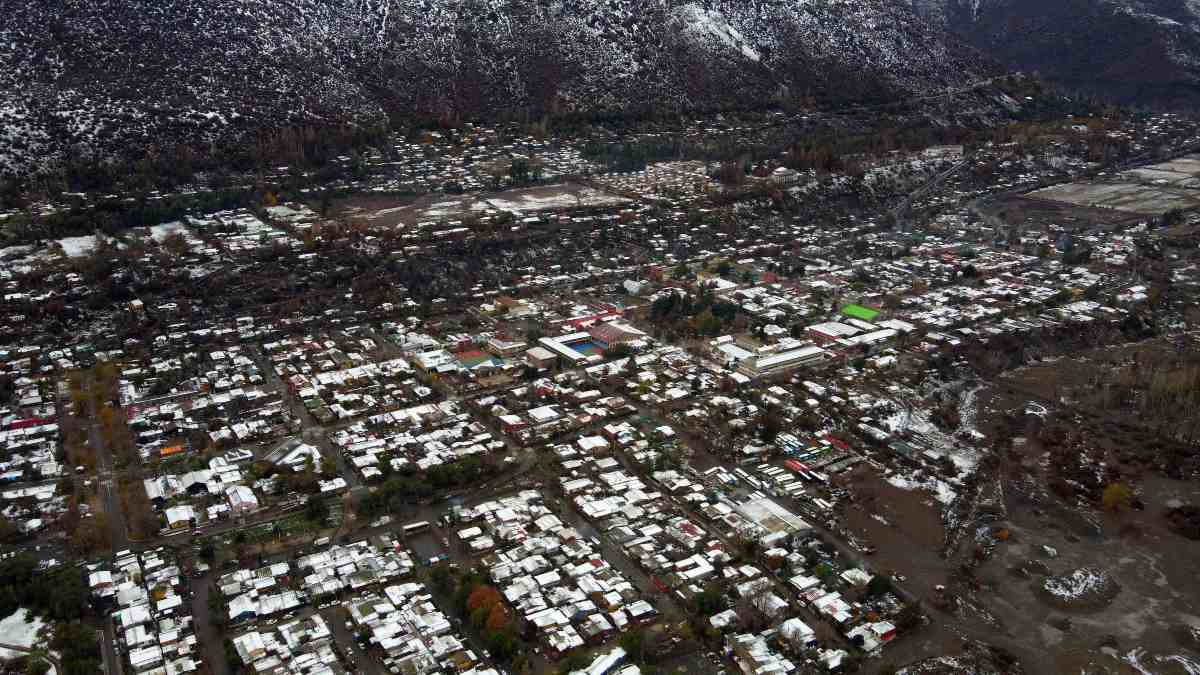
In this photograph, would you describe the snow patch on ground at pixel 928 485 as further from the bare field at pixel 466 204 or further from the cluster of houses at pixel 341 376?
the bare field at pixel 466 204

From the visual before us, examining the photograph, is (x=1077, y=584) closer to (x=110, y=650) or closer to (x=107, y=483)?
(x=110, y=650)

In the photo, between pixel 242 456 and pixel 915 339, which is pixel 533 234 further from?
pixel 242 456

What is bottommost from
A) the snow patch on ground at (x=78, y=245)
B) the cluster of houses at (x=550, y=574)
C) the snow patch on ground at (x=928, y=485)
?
the snow patch on ground at (x=78, y=245)

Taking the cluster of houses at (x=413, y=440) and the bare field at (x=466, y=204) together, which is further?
the bare field at (x=466, y=204)

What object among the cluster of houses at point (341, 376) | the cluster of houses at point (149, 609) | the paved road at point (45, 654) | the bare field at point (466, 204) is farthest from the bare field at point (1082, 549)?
the bare field at point (466, 204)

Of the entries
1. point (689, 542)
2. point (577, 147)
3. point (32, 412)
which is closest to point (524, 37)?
point (577, 147)

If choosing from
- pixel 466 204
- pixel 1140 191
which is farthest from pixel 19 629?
pixel 1140 191

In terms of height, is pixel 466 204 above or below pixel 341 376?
below
